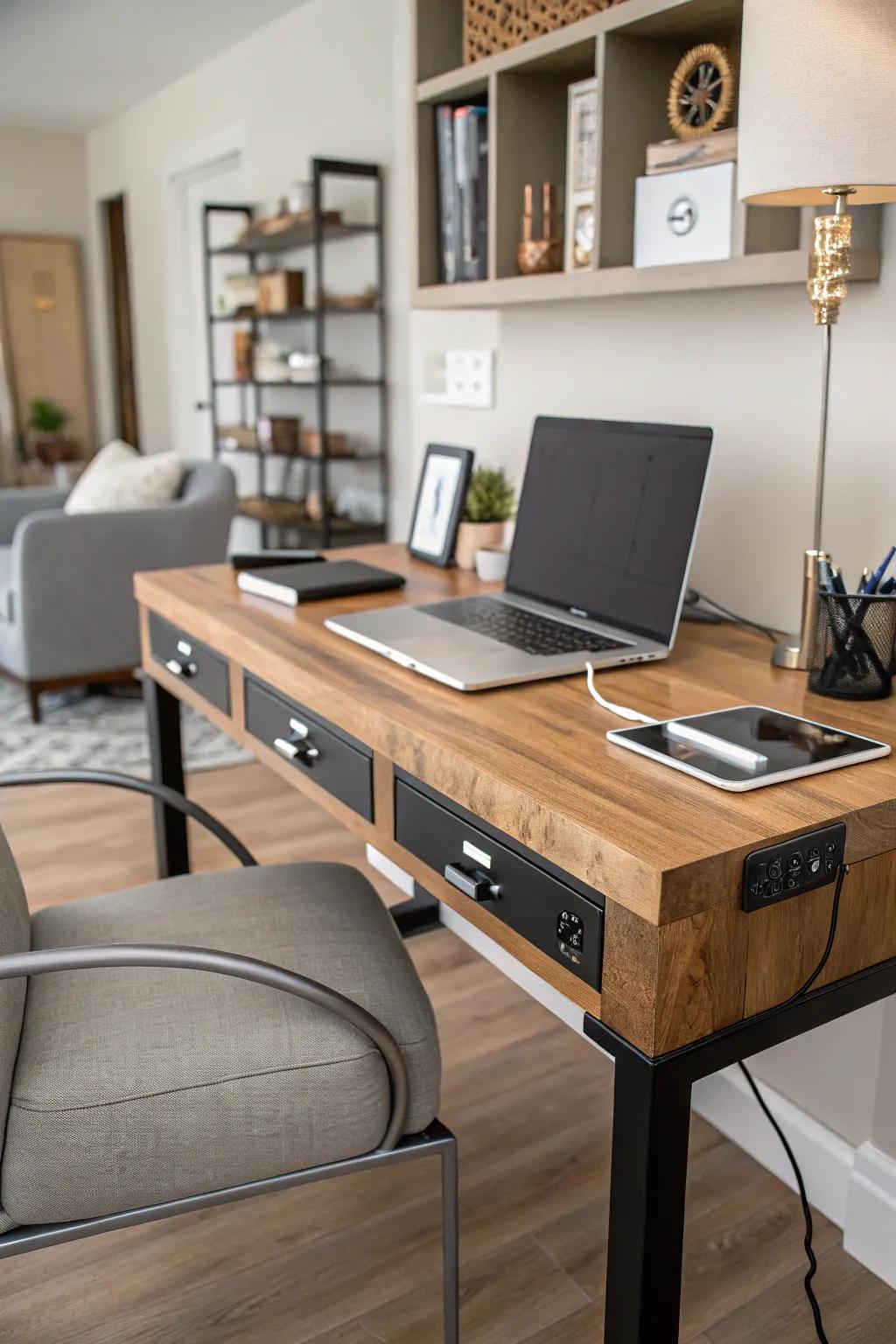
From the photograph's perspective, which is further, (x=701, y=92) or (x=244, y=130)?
(x=244, y=130)

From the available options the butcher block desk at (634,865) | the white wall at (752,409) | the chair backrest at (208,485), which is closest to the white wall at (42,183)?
the chair backrest at (208,485)

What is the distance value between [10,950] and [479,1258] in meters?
0.80

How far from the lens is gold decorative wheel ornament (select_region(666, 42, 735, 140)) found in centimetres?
144

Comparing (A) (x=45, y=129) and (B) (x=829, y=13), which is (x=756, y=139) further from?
(A) (x=45, y=129)

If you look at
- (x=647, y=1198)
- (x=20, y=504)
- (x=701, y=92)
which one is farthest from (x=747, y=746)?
(x=20, y=504)

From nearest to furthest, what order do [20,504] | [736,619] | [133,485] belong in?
[736,619]
[133,485]
[20,504]

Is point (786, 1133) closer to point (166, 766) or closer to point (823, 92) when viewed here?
point (166, 766)

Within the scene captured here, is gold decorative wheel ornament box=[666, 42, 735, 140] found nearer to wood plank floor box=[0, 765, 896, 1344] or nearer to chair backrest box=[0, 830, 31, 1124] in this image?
chair backrest box=[0, 830, 31, 1124]

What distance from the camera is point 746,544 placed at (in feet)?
5.37

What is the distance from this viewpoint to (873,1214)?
147 cm

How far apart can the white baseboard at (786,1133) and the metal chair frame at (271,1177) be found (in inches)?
24.1

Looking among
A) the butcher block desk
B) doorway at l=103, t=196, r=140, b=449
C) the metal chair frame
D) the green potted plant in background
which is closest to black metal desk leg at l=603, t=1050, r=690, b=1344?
the butcher block desk

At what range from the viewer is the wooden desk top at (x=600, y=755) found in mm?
865

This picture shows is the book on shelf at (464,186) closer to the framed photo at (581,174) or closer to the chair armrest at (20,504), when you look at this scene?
the framed photo at (581,174)
